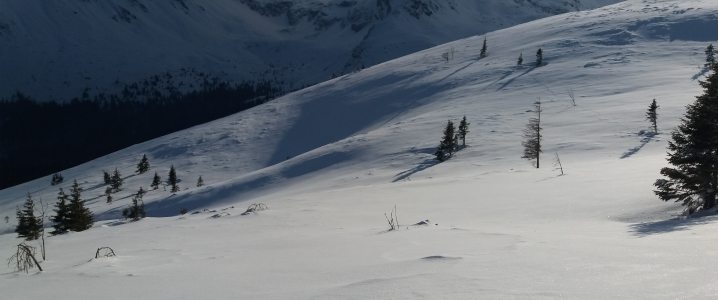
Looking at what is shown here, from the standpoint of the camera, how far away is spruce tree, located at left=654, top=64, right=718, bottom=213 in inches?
403

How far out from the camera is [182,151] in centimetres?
8062

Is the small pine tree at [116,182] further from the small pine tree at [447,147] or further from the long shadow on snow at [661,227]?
the long shadow on snow at [661,227]

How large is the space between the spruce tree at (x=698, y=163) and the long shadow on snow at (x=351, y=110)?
6228 cm

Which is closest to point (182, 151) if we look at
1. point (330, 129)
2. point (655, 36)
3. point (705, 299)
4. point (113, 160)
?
point (113, 160)

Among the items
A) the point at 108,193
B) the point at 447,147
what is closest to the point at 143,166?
the point at 108,193

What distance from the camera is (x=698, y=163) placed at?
10.7 metres

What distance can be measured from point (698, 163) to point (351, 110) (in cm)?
7514

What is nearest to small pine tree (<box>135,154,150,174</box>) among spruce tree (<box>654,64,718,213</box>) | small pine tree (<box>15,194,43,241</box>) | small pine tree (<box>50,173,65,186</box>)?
small pine tree (<box>50,173,65,186</box>)

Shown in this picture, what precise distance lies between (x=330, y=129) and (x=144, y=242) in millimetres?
73982

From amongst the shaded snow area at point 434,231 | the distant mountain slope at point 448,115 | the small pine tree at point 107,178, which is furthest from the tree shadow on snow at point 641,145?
the small pine tree at point 107,178

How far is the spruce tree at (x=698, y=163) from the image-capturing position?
10.2m

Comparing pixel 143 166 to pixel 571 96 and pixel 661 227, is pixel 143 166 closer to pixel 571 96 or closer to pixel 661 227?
pixel 571 96

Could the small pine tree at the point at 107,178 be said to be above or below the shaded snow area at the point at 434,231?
below

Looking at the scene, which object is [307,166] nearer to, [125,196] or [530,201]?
[125,196]
